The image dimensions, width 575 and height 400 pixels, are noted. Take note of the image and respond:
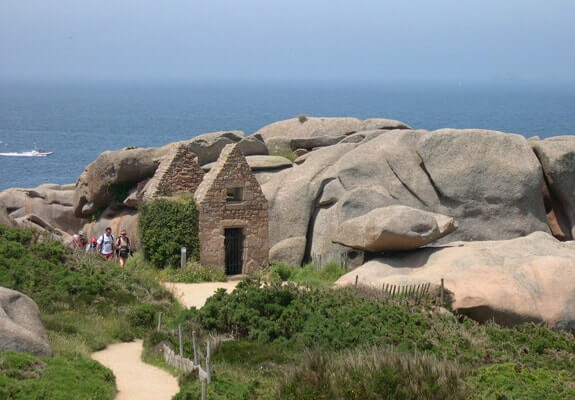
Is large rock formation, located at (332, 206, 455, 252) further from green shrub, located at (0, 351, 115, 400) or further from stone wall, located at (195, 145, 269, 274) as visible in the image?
green shrub, located at (0, 351, 115, 400)

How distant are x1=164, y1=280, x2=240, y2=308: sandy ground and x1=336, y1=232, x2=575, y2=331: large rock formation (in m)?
4.01

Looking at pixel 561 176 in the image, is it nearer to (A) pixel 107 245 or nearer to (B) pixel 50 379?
(A) pixel 107 245

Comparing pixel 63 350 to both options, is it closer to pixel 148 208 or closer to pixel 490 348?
pixel 490 348

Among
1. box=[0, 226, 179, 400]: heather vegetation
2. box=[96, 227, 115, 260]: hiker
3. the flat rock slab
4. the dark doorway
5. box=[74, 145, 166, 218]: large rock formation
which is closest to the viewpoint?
box=[0, 226, 179, 400]: heather vegetation

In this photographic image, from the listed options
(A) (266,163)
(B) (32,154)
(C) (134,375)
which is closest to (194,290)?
(C) (134,375)

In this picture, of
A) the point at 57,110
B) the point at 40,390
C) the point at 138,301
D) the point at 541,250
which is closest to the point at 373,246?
the point at 541,250

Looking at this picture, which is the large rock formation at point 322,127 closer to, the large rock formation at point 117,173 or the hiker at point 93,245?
the large rock formation at point 117,173

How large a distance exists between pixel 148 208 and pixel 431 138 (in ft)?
33.8

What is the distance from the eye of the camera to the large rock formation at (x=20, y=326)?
68.7 ft

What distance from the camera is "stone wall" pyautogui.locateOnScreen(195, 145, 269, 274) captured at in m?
34.6

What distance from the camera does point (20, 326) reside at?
21703 mm

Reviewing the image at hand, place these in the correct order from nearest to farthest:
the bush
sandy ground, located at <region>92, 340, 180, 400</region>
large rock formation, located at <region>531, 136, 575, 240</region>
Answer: sandy ground, located at <region>92, 340, 180, 400</region>, the bush, large rock formation, located at <region>531, 136, 575, 240</region>

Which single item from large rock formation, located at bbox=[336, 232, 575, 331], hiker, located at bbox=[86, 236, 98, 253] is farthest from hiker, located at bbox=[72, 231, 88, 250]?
large rock formation, located at bbox=[336, 232, 575, 331]

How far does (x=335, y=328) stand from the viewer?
24234 mm
